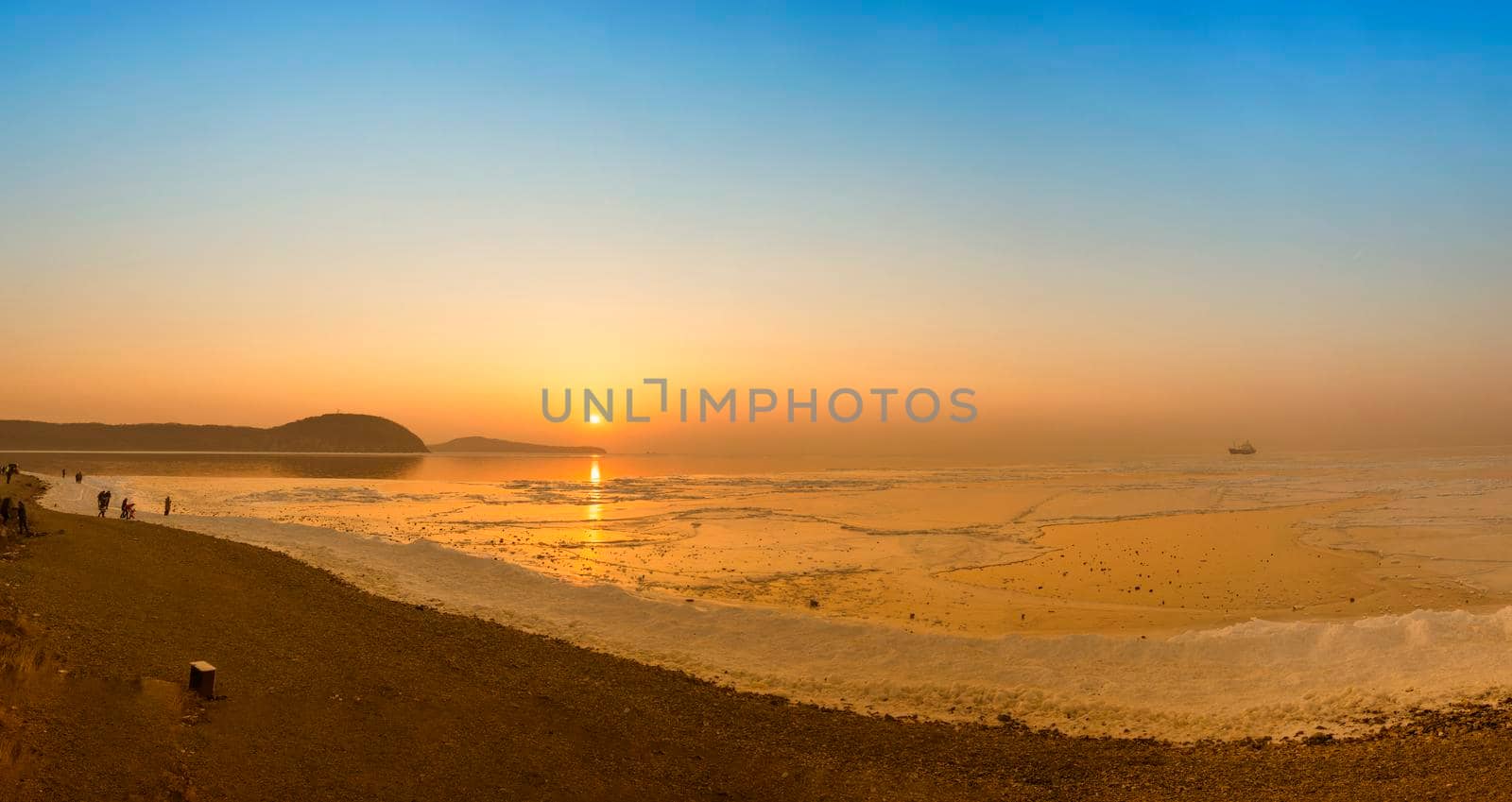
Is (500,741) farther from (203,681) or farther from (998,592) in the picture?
(998,592)

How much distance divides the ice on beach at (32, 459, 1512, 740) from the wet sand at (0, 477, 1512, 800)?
4.42 ft

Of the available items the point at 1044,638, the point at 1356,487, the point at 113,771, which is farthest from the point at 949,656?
the point at 1356,487

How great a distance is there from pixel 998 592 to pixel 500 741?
16.0 meters

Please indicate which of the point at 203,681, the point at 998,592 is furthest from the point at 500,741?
the point at 998,592

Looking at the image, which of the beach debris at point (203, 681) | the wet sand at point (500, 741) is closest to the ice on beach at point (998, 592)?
the wet sand at point (500, 741)

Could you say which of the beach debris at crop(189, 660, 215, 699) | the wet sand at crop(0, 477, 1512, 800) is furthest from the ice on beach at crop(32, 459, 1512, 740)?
the beach debris at crop(189, 660, 215, 699)

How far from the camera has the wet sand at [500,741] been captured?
10.1 meters

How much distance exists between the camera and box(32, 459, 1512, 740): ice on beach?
1446 centimetres

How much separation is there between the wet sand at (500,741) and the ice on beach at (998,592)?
1347 mm

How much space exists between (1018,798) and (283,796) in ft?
29.0

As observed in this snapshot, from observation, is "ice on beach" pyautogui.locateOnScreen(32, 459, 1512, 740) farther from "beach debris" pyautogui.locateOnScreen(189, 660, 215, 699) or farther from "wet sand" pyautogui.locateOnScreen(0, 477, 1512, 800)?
"beach debris" pyautogui.locateOnScreen(189, 660, 215, 699)

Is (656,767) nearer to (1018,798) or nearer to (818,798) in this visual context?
(818,798)

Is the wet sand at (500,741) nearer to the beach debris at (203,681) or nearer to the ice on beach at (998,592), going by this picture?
the beach debris at (203,681)

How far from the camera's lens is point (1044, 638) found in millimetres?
17375
